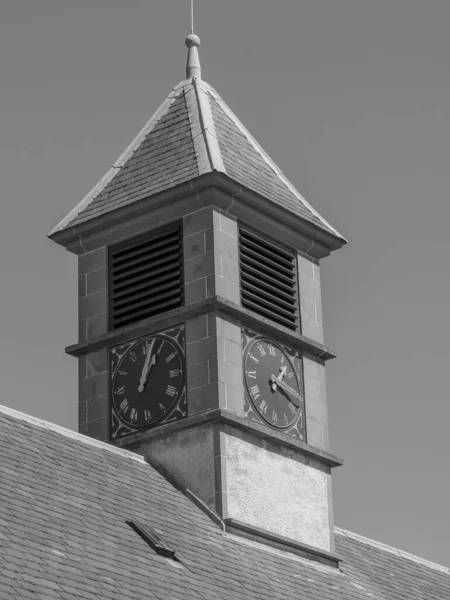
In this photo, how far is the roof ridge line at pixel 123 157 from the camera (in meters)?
35.3

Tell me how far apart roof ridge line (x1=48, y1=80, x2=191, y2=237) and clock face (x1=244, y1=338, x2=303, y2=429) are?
4.56 meters

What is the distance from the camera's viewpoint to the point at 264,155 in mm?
36406

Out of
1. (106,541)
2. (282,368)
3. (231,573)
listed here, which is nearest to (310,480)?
(282,368)

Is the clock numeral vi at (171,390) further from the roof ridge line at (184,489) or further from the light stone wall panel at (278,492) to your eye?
the light stone wall panel at (278,492)

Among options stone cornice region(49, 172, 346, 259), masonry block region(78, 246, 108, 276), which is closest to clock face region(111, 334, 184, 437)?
masonry block region(78, 246, 108, 276)

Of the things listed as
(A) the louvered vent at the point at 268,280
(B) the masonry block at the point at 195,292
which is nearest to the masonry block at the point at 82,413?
(B) the masonry block at the point at 195,292

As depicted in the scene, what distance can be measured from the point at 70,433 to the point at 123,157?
265 inches

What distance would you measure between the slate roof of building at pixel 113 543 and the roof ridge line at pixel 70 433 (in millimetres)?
23

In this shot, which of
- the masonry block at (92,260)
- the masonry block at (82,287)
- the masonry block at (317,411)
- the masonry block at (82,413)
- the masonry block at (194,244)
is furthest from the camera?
the masonry block at (82,287)

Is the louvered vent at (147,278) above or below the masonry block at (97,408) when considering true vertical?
above

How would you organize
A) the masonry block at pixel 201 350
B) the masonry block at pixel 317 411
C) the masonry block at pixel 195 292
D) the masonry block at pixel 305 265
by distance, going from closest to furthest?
the masonry block at pixel 201 350 → the masonry block at pixel 195 292 → the masonry block at pixel 317 411 → the masonry block at pixel 305 265

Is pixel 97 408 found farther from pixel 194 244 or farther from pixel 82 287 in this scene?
pixel 194 244

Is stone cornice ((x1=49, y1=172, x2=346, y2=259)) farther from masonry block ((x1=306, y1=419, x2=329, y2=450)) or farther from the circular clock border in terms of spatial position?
masonry block ((x1=306, y1=419, x2=329, y2=450))

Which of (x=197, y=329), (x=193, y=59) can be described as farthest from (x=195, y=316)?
(x=193, y=59)
